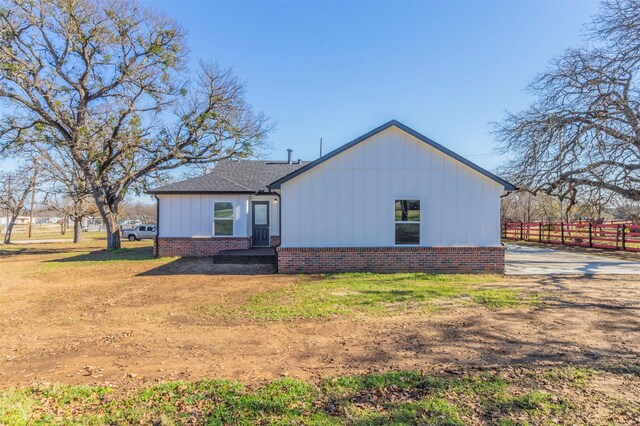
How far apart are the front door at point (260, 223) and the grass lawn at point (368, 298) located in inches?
255

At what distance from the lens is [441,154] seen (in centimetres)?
1053

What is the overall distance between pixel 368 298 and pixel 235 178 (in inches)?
440

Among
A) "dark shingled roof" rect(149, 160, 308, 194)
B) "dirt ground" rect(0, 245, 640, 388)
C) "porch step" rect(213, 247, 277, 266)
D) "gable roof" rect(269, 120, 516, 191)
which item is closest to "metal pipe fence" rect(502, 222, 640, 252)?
"gable roof" rect(269, 120, 516, 191)

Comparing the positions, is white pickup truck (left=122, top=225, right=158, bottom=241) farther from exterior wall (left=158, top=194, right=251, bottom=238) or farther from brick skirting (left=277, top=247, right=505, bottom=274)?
brick skirting (left=277, top=247, right=505, bottom=274)

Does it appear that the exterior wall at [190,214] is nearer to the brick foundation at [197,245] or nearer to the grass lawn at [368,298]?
the brick foundation at [197,245]

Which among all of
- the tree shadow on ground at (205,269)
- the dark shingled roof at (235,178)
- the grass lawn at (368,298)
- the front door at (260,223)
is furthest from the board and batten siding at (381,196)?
the front door at (260,223)

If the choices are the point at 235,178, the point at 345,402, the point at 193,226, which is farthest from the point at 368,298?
the point at 235,178

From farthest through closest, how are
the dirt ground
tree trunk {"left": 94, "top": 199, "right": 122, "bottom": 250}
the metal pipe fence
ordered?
tree trunk {"left": 94, "top": 199, "right": 122, "bottom": 250}
the metal pipe fence
the dirt ground

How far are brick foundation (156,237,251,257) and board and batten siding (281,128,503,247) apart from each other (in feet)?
16.7

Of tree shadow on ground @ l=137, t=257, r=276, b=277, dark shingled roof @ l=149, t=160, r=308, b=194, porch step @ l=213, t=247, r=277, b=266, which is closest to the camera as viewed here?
tree shadow on ground @ l=137, t=257, r=276, b=277

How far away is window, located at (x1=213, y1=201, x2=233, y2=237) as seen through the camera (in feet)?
49.0

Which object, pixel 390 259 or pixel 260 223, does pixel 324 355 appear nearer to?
pixel 390 259

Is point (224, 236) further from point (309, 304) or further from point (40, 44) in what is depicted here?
point (40, 44)

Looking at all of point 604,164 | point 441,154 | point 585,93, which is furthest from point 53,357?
point 585,93
